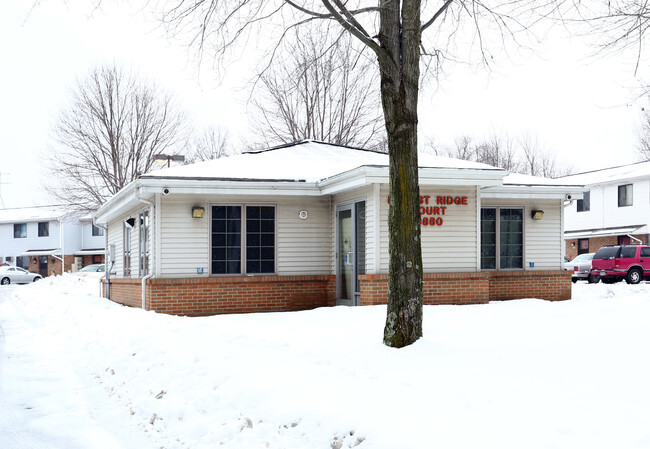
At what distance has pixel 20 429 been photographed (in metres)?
6.09

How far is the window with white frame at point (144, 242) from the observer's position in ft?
51.2

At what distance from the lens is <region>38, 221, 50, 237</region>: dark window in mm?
52156

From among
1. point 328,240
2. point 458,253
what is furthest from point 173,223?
point 458,253

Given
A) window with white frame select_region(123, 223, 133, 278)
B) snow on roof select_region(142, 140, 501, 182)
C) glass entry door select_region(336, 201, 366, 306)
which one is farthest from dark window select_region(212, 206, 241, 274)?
window with white frame select_region(123, 223, 133, 278)

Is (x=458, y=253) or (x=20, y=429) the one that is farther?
(x=458, y=253)

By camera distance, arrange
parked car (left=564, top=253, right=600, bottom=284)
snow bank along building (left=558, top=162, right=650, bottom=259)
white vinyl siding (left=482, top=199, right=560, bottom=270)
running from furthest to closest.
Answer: snow bank along building (left=558, top=162, right=650, bottom=259) → parked car (left=564, top=253, right=600, bottom=284) → white vinyl siding (left=482, top=199, right=560, bottom=270)

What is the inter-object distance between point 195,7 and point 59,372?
17.5 ft

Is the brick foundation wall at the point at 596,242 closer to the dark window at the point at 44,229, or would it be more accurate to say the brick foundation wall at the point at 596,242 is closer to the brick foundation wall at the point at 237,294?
the brick foundation wall at the point at 237,294

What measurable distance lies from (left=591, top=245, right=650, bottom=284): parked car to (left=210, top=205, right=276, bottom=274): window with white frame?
1731 cm

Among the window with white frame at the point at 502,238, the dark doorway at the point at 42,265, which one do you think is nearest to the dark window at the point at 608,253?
the window with white frame at the point at 502,238

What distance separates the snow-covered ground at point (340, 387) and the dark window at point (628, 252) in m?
17.0

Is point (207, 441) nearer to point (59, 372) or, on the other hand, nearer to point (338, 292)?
point (59, 372)

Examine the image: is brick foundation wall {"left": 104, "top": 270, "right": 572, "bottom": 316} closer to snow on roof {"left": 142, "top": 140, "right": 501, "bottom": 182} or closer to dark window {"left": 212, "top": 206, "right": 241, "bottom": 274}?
dark window {"left": 212, "top": 206, "right": 241, "bottom": 274}

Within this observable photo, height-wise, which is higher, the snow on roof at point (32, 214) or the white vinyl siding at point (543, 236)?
the snow on roof at point (32, 214)
